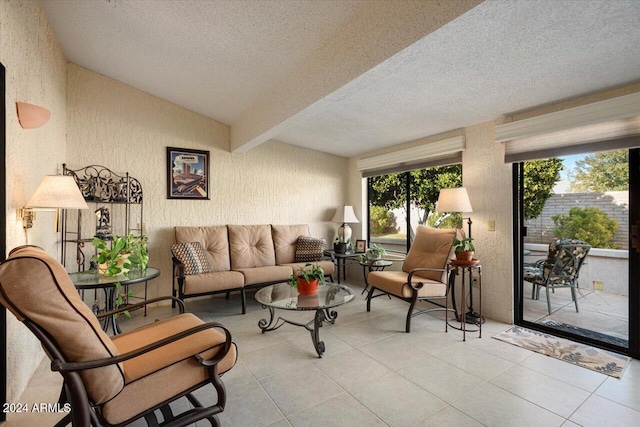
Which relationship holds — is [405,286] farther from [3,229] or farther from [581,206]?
[3,229]

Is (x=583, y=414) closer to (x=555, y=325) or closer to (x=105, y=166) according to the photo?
(x=555, y=325)

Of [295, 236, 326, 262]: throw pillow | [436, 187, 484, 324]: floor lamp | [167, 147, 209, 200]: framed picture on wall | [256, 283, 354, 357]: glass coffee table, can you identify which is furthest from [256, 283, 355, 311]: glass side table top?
[167, 147, 209, 200]: framed picture on wall

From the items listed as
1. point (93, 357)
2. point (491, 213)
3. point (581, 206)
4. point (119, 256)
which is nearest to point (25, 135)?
point (119, 256)

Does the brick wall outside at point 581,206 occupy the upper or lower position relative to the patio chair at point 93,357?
upper

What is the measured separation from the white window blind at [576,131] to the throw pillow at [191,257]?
3.55m

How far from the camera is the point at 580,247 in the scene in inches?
113

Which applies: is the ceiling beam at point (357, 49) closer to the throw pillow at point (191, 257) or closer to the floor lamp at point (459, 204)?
the throw pillow at point (191, 257)

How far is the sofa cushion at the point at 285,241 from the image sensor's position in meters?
4.39

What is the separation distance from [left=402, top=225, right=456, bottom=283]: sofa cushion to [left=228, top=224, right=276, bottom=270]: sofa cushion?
6.22 feet

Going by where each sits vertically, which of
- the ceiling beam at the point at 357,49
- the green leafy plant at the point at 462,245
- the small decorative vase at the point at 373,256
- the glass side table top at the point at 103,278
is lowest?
the small decorative vase at the point at 373,256

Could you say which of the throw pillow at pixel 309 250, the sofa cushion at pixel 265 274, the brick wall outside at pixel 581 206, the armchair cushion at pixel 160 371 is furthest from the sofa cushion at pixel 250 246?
the brick wall outside at pixel 581 206

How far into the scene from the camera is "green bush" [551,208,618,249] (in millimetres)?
2662

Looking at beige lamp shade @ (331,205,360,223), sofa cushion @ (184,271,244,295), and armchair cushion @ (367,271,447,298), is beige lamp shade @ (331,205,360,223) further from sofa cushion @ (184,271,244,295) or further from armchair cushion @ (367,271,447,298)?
sofa cushion @ (184,271,244,295)

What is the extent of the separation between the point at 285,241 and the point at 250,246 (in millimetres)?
532
